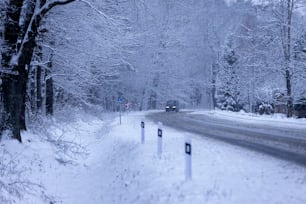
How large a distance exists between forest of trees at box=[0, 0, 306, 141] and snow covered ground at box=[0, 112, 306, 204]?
1.63 meters

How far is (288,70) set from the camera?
2878cm

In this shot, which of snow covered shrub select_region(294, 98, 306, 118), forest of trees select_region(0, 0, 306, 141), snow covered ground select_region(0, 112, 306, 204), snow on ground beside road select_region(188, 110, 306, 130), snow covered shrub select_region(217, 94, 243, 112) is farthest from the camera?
snow covered shrub select_region(217, 94, 243, 112)

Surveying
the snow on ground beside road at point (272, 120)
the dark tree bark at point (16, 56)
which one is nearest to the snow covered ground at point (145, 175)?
the dark tree bark at point (16, 56)

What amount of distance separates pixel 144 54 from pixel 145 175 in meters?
41.9

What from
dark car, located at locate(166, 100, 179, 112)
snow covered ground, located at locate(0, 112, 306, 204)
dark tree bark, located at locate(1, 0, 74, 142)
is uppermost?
dark tree bark, located at locate(1, 0, 74, 142)

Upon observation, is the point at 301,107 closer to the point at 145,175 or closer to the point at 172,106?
the point at 172,106

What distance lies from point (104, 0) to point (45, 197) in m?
8.59

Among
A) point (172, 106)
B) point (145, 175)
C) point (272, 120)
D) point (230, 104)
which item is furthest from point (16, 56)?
point (172, 106)

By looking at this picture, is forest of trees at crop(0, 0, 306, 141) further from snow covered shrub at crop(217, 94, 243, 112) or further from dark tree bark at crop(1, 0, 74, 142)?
snow covered shrub at crop(217, 94, 243, 112)

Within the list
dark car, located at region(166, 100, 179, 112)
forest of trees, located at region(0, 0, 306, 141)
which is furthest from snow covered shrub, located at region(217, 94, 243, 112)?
dark car, located at region(166, 100, 179, 112)

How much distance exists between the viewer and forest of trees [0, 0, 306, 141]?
11.1 meters

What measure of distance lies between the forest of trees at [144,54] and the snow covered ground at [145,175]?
163 cm

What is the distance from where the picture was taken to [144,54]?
163 feet

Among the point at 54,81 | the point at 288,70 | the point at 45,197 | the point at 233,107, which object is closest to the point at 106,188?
the point at 45,197
